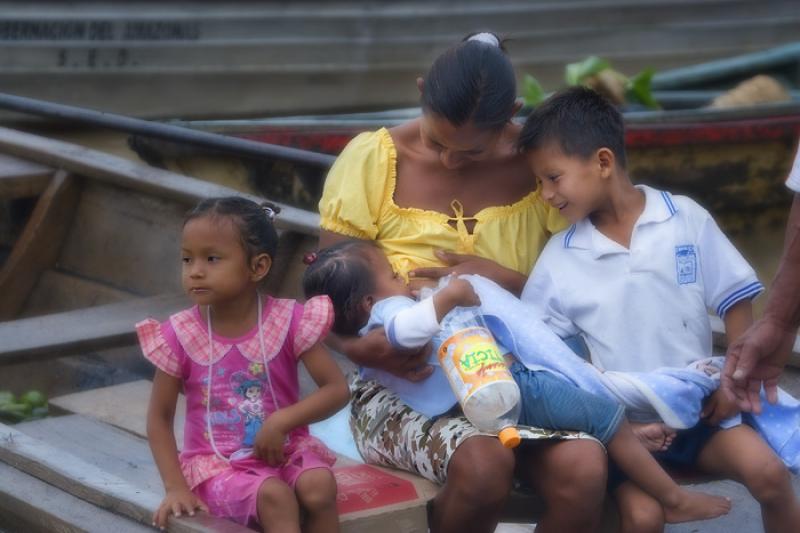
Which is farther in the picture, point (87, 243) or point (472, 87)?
point (87, 243)

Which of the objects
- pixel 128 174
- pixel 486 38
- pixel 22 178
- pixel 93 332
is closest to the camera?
pixel 486 38

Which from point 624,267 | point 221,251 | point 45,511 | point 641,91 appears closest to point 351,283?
point 221,251

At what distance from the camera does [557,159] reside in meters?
2.71

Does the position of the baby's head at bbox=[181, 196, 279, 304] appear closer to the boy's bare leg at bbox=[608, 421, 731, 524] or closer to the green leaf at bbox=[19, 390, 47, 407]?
the boy's bare leg at bbox=[608, 421, 731, 524]

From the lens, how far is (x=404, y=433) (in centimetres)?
267

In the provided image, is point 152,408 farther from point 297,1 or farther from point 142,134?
point 297,1

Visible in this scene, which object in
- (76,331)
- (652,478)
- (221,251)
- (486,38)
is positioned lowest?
(76,331)

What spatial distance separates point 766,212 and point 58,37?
4272 millimetres

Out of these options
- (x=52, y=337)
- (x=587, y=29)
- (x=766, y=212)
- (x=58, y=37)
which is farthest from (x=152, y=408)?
(x=587, y=29)

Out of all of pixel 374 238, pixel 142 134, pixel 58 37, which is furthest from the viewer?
pixel 58 37

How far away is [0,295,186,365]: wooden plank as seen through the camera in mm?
3955

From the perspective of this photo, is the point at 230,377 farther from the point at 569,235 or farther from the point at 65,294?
the point at 65,294

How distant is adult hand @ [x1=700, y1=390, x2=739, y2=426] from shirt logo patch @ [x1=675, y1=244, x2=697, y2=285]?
229 millimetres

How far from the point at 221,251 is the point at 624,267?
0.78 meters
